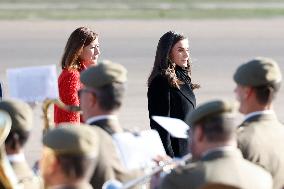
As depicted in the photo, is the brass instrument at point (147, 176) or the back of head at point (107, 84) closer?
the brass instrument at point (147, 176)

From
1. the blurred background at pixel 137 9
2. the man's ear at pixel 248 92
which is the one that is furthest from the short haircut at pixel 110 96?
the blurred background at pixel 137 9

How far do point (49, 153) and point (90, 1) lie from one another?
4681 cm

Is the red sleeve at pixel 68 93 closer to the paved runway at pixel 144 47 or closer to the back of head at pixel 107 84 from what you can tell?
the back of head at pixel 107 84

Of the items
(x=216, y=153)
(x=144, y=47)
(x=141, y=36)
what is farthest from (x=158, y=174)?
(x=141, y=36)

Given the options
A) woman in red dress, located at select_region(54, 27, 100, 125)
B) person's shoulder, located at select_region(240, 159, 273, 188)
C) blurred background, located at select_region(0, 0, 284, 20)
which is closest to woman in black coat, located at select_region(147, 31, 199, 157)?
woman in red dress, located at select_region(54, 27, 100, 125)

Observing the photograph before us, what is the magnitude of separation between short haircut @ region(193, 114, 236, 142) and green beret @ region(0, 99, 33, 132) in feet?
2.76

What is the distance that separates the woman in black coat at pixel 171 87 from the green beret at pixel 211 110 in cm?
361

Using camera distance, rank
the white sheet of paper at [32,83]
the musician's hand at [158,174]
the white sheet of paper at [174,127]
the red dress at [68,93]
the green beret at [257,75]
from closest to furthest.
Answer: the musician's hand at [158,174] < the white sheet of paper at [174,127] < the green beret at [257,75] < the white sheet of paper at [32,83] < the red dress at [68,93]

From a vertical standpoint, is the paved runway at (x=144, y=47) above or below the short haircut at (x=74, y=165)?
below

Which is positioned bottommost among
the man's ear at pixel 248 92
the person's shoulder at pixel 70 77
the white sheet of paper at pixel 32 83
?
the person's shoulder at pixel 70 77

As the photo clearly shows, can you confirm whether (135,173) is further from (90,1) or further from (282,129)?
(90,1)

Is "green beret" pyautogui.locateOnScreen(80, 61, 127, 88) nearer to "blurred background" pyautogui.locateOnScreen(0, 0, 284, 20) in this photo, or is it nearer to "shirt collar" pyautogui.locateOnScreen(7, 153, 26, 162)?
"shirt collar" pyautogui.locateOnScreen(7, 153, 26, 162)

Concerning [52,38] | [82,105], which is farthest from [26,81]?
[52,38]

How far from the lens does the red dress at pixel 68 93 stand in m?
8.94
